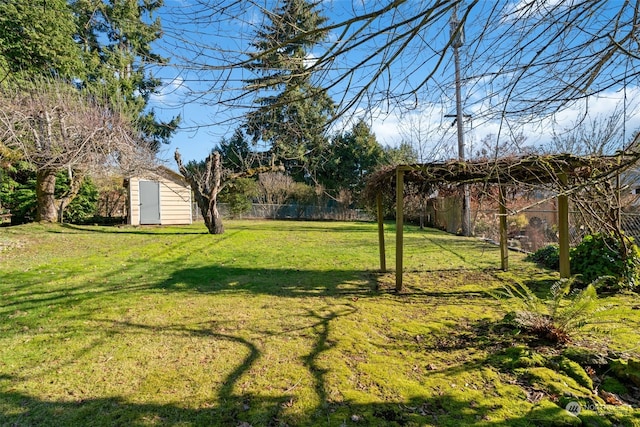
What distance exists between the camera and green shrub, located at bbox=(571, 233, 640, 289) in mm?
4801

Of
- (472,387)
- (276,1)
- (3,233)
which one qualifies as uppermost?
(276,1)

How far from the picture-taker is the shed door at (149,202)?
14875mm

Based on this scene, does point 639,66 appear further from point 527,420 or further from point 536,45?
point 527,420

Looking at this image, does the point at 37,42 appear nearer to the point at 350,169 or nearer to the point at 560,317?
the point at 350,169

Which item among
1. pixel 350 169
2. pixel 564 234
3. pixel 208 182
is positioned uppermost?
pixel 350 169

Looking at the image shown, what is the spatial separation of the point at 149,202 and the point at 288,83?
47.7 feet

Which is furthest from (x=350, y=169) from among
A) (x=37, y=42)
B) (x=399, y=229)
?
(x=399, y=229)

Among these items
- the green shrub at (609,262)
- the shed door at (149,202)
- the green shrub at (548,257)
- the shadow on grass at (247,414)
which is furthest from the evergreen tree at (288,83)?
the shed door at (149,202)

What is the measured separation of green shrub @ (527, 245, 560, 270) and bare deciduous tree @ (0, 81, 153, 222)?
11123 mm

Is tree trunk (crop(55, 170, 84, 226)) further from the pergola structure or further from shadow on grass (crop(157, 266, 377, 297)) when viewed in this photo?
the pergola structure

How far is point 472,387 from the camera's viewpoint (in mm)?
2371

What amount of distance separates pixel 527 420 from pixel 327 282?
380cm

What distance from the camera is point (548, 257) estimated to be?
6961 mm

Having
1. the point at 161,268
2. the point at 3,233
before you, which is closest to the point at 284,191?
the point at 3,233
